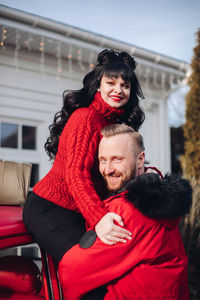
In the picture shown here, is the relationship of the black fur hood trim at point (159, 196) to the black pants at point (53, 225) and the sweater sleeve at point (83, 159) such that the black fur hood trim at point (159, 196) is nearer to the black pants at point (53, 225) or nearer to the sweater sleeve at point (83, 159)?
the sweater sleeve at point (83, 159)

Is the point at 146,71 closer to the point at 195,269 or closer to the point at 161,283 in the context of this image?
→ the point at 195,269

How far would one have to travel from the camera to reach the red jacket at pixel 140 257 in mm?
1460

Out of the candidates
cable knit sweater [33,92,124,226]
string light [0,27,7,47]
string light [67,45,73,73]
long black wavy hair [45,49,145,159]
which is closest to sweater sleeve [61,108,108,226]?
cable knit sweater [33,92,124,226]

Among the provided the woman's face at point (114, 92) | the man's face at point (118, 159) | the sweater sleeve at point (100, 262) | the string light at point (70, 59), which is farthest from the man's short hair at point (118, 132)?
the string light at point (70, 59)

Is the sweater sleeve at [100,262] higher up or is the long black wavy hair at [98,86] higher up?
the long black wavy hair at [98,86]

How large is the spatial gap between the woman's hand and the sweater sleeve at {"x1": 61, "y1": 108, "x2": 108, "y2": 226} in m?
0.04

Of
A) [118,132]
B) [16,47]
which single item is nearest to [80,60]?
[16,47]

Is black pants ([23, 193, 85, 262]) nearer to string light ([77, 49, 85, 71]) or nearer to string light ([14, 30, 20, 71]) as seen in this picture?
string light ([14, 30, 20, 71])

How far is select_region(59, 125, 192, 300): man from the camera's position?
4.79 feet

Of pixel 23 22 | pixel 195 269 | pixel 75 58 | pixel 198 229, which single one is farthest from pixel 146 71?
pixel 195 269

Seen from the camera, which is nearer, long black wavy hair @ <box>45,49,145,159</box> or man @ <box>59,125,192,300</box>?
man @ <box>59,125,192,300</box>

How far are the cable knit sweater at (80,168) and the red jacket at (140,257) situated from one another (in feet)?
0.50

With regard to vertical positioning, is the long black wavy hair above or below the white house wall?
below

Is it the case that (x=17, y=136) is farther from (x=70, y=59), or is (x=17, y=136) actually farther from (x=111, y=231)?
(x=111, y=231)
